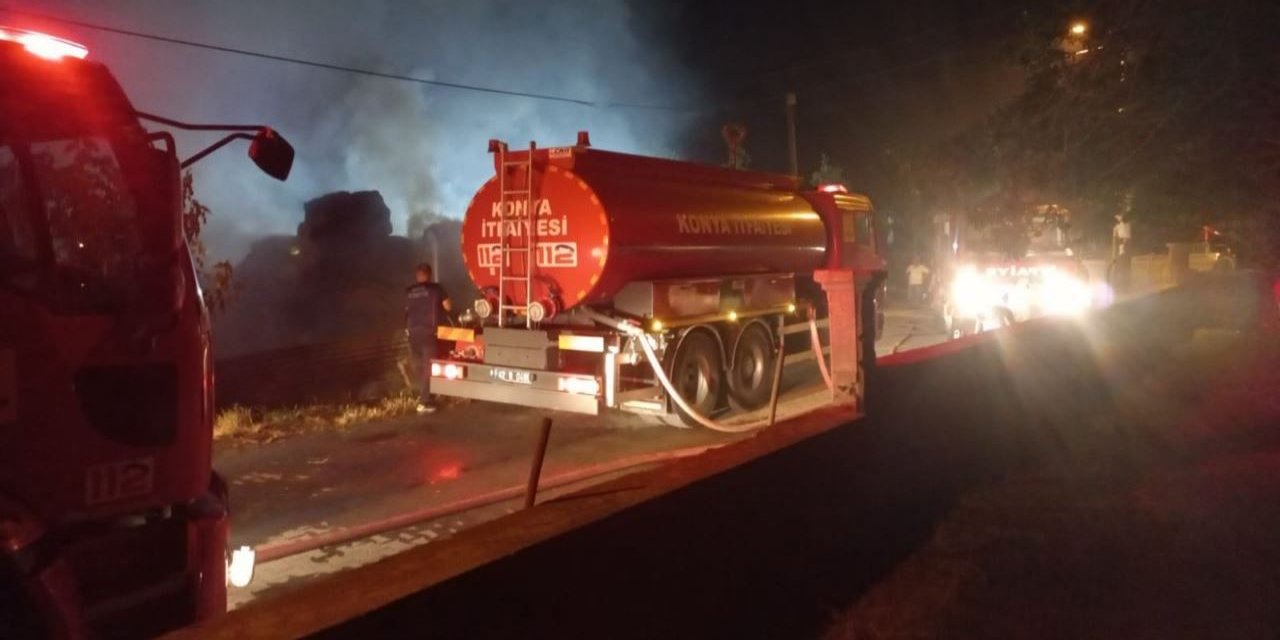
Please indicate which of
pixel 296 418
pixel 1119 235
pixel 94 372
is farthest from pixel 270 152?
pixel 1119 235

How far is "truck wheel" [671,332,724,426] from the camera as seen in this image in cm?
1039

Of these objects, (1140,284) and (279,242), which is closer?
(279,242)

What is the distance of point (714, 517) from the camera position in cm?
416

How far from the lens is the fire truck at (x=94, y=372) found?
271cm

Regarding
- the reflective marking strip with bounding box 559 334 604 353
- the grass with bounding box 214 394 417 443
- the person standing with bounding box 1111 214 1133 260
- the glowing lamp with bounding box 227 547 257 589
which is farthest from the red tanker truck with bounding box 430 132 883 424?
the person standing with bounding box 1111 214 1133 260

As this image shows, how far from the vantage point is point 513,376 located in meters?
9.72

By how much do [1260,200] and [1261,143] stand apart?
188 cm

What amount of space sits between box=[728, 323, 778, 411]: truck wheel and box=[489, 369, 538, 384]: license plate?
277 centimetres

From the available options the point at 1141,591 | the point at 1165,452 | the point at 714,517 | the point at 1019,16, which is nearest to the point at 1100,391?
the point at 1165,452

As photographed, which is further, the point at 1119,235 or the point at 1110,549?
the point at 1119,235

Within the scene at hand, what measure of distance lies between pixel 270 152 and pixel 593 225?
578 centimetres

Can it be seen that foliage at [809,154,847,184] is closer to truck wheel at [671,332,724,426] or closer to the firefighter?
truck wheel at [671,332,724,426]

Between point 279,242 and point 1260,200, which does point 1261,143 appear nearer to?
point 1260,200

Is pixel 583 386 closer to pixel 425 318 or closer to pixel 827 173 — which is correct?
pixel 425 318
